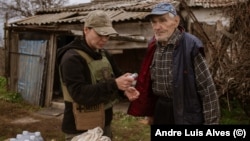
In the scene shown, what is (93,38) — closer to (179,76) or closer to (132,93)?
(132,93)

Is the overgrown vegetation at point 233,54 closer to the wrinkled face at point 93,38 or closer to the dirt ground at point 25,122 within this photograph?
the dirt ground at point 25,122

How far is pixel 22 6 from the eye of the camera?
27.6 metres

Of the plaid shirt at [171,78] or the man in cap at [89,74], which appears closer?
the man in cap at [89,74]

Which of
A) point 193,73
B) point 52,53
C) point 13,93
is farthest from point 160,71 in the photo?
point 13,93

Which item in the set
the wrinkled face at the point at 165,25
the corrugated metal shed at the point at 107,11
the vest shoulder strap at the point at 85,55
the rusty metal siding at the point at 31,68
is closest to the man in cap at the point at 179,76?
the wrinkled face at the point at 165,25

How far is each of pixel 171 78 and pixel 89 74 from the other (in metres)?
0.70

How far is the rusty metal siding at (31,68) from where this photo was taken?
9.88 meters

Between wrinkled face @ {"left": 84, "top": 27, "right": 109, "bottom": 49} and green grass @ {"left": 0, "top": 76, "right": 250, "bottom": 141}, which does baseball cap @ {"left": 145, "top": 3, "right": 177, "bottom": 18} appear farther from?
green grass @ {"left": 0, "top": 76, "right": 250, "bottom": 141}

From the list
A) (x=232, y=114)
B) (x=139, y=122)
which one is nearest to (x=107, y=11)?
(x=139, y=122)

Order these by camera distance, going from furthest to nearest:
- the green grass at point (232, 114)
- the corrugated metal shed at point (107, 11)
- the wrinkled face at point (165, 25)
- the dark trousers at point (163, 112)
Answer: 1. the corrugated metal shed at point (107, 11)
2. the green grass at point (232, 114)
3. the dark trousers at point (163, 112)
4. the wrinkled face at point (165, 25)

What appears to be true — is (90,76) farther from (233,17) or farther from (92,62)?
(233,17)

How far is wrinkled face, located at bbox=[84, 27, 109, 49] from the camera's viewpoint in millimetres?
2809

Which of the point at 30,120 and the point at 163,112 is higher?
the point at 163,112

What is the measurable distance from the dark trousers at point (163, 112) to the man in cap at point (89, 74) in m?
0.28
